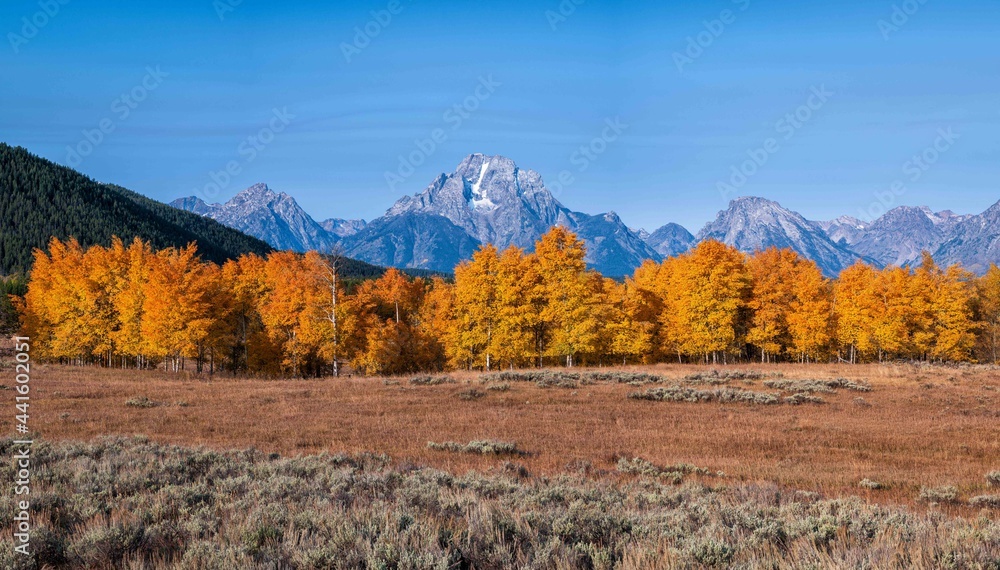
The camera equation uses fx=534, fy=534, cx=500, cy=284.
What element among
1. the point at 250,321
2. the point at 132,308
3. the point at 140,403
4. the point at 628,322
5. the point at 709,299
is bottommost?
the point at 140,403

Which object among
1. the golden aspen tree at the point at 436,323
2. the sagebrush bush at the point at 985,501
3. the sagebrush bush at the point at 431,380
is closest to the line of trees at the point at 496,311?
the golden aspen tree at the point at 436,323

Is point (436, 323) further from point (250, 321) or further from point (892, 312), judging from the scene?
point (892, 312)

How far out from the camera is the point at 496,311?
4441 centimetres

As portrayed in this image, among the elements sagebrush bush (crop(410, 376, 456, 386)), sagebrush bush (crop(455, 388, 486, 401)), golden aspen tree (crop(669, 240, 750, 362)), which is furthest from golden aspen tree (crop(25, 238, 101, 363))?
golden aspen tree (crop(669, 240, 750, 362))

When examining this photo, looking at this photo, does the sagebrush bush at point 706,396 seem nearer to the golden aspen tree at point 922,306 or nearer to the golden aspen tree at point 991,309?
the golden aspen tree at point 922,306

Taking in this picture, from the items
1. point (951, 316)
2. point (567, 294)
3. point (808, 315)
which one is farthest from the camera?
point (951, 316)

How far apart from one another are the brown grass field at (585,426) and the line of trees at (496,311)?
12758 mm

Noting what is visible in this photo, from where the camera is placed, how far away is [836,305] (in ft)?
174

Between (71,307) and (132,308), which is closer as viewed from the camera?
(132,308)

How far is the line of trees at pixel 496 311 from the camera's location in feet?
141

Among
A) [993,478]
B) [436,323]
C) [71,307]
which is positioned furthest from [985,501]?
[71,307]

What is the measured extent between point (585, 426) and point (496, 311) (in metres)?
25.7

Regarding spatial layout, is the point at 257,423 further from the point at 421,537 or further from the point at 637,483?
the point at 421,537

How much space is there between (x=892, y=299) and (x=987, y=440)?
1582 inches
